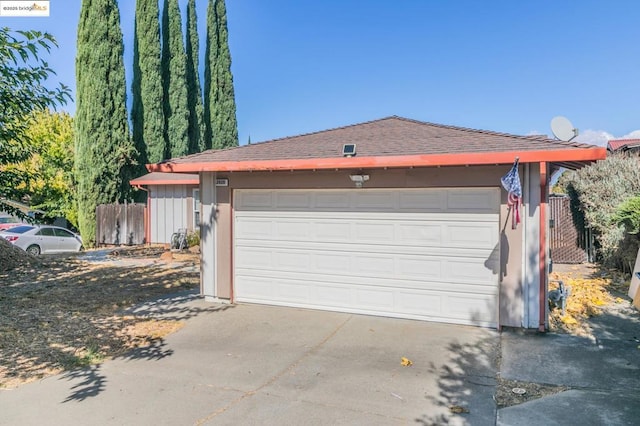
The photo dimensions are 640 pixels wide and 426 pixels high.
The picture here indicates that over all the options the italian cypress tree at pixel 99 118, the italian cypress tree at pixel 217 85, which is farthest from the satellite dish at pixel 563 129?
the italian cypress tree at pixel 217 85

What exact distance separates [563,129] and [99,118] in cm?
1989

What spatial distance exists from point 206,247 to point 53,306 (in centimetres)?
296

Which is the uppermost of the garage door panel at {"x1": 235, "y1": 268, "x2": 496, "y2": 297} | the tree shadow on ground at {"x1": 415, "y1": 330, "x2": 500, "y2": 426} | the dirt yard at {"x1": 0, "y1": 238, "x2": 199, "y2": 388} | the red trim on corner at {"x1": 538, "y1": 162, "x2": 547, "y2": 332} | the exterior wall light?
the exterior wall light

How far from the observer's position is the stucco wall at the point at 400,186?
6.02 m

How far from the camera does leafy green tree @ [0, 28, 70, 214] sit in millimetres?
4754

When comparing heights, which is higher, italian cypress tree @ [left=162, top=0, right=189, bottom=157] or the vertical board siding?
italian cypress tree @ [left=162, top=0, right=189, bottom=157]

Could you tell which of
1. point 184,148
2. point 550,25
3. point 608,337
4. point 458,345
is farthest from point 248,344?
point 184,148

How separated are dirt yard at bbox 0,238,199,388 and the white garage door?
206 centimetres

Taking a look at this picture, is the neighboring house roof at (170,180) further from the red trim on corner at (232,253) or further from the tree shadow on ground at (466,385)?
the tree shadow on ground at (466,385)

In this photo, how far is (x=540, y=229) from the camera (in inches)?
231

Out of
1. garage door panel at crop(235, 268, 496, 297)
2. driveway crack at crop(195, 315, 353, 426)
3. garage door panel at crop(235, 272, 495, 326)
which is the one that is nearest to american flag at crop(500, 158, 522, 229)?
garage door panel at crop(235, 268, 496, 297)

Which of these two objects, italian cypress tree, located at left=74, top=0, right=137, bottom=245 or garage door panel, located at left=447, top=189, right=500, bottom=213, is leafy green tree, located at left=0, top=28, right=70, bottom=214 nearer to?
garage door panel, located at left=447, top=189, right=500, bottom=213

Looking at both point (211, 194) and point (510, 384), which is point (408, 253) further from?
point (211, 194)

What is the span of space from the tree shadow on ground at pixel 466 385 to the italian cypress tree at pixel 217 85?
27071 millimetres
